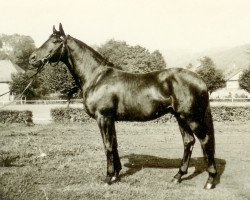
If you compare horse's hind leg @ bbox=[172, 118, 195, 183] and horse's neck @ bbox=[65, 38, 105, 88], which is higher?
horse's neck @ bbox=[65, 38, 105, 88]

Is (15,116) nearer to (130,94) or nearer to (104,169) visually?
(104,169)

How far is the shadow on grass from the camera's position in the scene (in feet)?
29.4

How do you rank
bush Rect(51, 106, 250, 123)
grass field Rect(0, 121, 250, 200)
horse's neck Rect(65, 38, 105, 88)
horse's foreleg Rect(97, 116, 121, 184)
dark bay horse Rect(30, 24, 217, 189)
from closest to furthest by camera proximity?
1. grass field Rect(0, 121, 250, 200)
2. dark bay horse Rect(30, 24, 217, 189)
3. horse's foreleg Rect(97, 116, 121, 184)
4. horse's neck Rect(65, 38, 105, 88)
5. bush Rect(51, 106, 250, 123)

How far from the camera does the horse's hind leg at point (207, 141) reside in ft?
23.9

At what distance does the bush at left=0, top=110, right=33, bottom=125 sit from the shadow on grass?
42.4ft

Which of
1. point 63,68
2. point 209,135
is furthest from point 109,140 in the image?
point 63,68

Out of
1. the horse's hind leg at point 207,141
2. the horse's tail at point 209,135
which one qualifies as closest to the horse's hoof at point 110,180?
the horse's hind leg at point 207,141

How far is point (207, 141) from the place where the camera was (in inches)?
291

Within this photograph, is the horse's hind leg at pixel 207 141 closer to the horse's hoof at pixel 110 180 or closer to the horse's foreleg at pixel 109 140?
the horse's foreleg at pixel 109 140

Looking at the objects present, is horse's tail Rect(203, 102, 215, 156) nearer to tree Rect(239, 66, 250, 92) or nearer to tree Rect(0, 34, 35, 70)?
tree Rect(239, 66, 250, 92)

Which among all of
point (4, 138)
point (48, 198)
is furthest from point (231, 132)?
point (48, 198)

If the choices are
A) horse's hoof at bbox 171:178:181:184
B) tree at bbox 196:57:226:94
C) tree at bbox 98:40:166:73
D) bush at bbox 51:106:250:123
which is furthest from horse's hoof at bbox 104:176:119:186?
tree at bbox 98:40:166:73

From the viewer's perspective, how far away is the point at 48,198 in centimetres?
669

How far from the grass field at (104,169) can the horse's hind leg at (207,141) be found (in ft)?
0.84
